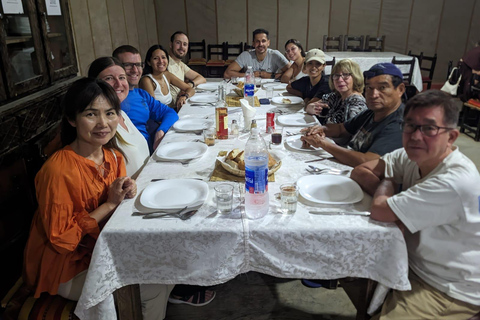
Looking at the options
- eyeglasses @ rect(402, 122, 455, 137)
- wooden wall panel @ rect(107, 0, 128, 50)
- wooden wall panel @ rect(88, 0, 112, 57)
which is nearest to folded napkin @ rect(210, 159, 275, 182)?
eyeglasses @ rect(402, 122, 455, 137)

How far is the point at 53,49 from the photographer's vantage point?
9.05 ft

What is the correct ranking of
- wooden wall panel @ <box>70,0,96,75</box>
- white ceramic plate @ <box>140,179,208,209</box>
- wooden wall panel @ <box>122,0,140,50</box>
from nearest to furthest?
white ceramic plate @ <box>140,179,208,209</box>, wooden wall panel @ <box>70,0,96,75</box>, wooden wall panel @ <box>122,0,140,50</box>

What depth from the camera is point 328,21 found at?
7289mm

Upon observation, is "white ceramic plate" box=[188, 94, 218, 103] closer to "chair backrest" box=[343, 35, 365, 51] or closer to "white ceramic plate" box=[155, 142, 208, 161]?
"white ceramic plate" box=[155, 142, 208, 161]

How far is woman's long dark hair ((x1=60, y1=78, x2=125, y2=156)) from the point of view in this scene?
1.52 m

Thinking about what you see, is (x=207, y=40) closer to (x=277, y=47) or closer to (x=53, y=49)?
(x=277, y=47)

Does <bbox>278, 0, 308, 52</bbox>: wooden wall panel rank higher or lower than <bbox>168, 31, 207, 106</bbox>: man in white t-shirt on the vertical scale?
higher

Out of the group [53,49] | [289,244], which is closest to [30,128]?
[53,49]

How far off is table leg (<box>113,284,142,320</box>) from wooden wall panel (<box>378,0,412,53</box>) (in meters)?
7.47

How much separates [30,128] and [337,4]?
6612 millimetres

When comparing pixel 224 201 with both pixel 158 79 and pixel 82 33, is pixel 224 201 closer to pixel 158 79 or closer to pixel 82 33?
pixel 158 79

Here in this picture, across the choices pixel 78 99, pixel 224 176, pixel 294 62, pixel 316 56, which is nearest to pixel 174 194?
pixel 224 176

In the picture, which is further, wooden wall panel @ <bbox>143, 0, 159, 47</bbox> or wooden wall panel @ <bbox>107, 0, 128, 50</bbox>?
wooden wall panel @ <bbox>143, 0, 159, 47</bbox>

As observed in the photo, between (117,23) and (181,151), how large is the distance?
379cm
